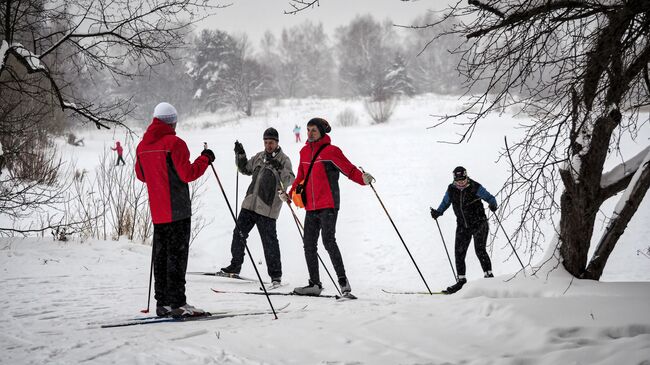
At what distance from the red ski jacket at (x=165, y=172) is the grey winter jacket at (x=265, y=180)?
2089mm

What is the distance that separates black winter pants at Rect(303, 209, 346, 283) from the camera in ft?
15.6

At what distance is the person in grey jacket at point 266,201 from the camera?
5.77 m

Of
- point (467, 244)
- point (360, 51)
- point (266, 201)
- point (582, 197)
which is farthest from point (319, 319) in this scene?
point (360, 51)

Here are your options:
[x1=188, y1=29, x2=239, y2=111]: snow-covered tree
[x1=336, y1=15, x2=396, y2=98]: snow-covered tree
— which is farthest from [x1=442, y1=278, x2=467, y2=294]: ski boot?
[x1=188, y1=29, x2=239, y2=111]: snow-covered tree

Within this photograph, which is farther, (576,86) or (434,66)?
(434,66)

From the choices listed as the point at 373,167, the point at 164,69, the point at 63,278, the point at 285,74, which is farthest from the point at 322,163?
the point at 285,74

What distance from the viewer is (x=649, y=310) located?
272cm

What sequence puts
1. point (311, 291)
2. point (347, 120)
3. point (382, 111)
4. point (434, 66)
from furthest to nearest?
point (434, 66)
point (347, 120)
point (382, 111)
point (311, 291)

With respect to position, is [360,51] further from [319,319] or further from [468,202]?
[319,319]

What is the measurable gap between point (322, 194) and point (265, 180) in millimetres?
1291

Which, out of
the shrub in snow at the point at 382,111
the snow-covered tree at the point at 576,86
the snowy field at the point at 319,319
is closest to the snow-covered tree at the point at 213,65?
the shrub in snow at the point at 382,111

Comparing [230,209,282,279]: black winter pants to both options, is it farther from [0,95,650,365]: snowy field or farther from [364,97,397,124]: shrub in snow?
[364,97,397,124]: shrub in snow

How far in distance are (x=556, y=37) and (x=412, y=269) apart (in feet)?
20.4

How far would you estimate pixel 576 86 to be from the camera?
3.27 m
